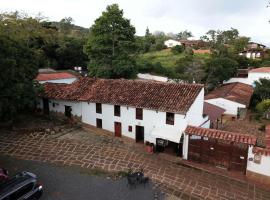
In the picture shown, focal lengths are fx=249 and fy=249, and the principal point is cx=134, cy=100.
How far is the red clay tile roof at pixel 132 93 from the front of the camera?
23422mm

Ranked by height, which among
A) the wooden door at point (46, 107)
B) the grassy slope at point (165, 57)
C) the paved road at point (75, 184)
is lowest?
the paved road at point (75, 184)

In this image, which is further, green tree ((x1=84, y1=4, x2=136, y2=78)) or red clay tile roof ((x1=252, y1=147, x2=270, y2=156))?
green tree ((x1=84, y1=4, x2=136, y2=78))

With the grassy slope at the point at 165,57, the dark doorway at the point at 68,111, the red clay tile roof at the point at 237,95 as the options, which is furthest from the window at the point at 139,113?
the grassy slope at the point at 165,57

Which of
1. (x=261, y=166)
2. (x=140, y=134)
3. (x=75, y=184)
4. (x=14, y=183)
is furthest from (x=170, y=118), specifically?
(x=14, y=183)

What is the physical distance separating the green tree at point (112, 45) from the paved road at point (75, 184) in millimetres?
23294

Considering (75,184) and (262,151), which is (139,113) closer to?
Result: (75,184)

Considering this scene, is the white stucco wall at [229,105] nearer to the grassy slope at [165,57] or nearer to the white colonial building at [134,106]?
the white colonial building at [134,106]

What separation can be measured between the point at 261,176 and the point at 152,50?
3068 inches

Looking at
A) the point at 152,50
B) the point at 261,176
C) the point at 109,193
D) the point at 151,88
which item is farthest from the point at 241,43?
the point at 109,193

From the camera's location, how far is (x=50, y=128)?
86.1 feet

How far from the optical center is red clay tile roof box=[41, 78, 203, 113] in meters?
23.4

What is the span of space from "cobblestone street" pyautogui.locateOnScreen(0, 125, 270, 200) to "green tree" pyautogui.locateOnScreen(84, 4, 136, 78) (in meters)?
16.6

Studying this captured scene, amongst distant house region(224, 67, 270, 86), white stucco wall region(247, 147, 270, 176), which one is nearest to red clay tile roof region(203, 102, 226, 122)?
white stucco wall region(247, 147, 270, 176)

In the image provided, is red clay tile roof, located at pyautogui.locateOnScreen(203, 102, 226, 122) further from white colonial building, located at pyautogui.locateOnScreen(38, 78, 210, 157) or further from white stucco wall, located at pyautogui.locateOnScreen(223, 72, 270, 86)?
white stucco wall, located at pyautogui.locateOnScreen(223, 72, 270, 86)
